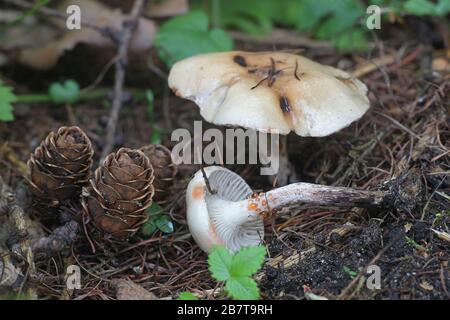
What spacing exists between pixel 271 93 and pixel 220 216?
2.16 feet

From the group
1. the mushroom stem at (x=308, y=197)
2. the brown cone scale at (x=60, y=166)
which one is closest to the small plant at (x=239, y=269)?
the mushroom stem at (x=308, y=197)

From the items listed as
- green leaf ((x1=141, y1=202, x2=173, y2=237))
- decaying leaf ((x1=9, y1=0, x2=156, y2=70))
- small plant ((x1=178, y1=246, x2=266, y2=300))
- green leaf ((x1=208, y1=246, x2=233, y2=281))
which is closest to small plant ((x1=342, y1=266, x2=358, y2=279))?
small plant ((x1=178, y1=246, x2=266, y2=300))

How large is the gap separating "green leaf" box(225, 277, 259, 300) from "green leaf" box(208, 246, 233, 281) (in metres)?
0.04

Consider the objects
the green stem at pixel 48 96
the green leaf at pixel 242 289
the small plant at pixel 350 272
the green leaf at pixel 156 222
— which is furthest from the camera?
the green stem at pixel 48 96

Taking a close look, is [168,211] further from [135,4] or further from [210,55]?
[135,4]

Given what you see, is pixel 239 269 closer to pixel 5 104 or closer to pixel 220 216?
pixel 220 216

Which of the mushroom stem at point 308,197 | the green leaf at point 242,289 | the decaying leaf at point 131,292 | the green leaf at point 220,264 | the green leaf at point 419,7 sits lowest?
the decaying leaf at point 131,292

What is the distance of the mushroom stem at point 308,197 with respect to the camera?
2.47m

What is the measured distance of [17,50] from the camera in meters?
3.79

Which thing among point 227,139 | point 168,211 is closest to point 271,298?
point 168,211

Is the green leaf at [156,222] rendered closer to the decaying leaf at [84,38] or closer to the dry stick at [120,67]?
the dry stick at [120,67]

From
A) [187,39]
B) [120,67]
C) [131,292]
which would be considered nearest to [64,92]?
[120,67]

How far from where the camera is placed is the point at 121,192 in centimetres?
241

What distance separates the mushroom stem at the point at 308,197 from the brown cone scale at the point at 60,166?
0.83 m
